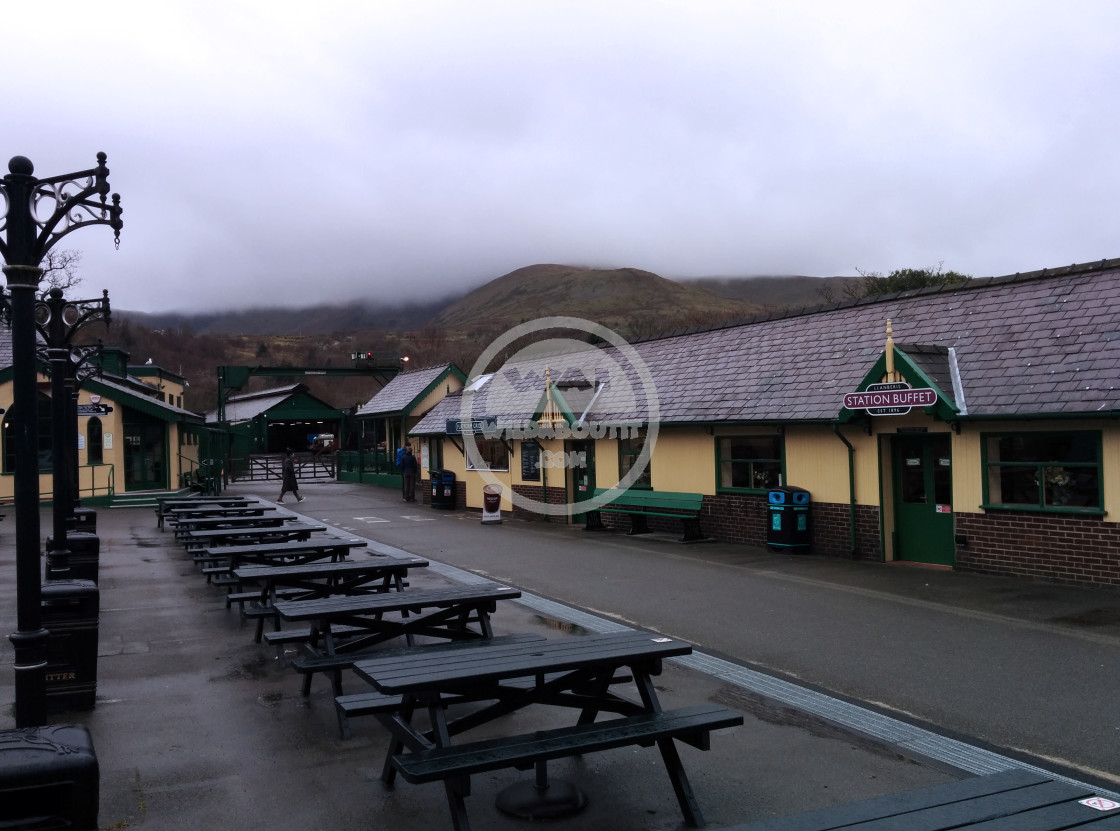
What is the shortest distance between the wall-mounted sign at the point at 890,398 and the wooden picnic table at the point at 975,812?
9.60 meters

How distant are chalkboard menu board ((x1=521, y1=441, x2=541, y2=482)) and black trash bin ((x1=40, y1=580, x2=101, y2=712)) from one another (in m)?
16.0

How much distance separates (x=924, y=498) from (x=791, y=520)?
2.21 m

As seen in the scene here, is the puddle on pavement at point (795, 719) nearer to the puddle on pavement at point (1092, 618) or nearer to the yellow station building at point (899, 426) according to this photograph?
the puddle on pavement at point (1092, 618)

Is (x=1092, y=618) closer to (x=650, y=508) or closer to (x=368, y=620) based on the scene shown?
(x=368, y=620)

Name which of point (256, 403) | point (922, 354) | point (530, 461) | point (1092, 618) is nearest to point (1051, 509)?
point (1092, 618)

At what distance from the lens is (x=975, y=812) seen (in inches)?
140

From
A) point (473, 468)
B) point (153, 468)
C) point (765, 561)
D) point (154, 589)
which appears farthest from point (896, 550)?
point (153, 468)

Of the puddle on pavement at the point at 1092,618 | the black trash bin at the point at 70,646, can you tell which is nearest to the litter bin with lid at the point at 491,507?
the puddle on pavement at the point at 1092,618

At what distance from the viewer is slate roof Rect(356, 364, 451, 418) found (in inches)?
1388

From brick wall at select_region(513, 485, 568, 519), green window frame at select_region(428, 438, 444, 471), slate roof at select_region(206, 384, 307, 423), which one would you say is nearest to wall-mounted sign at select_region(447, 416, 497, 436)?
brick wall at select_region(513, 485, 568, 519)

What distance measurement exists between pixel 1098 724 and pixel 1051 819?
377 centimetres

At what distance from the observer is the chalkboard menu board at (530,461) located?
75.2ft

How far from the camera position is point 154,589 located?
42.0ft

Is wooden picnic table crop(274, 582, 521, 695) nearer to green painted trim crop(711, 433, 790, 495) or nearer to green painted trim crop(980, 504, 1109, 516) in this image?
green painted trim crop(980, 504, 1109, 516)
